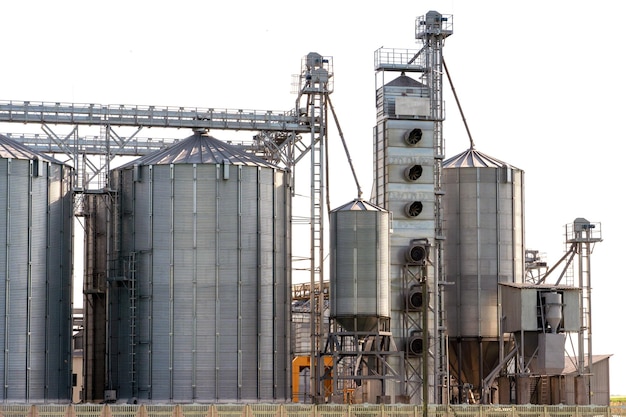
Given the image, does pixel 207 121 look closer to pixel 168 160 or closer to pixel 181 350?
pixel 168 160

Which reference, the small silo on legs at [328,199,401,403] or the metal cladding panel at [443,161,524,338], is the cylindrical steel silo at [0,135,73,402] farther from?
the metal cladding panel at [443,161,524,338]

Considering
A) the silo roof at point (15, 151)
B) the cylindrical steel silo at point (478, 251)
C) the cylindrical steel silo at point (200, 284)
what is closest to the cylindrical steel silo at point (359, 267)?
the cylindrical steel silo at point (200, 284)

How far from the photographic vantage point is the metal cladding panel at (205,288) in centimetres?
9138

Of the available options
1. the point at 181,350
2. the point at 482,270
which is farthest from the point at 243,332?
the point at 482,270

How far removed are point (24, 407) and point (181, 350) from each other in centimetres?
1335

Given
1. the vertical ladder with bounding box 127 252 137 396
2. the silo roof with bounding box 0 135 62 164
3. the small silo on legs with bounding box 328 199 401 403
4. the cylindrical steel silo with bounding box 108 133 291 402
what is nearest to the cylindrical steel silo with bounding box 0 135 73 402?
the silo roof with bounding box 0 135 62 164

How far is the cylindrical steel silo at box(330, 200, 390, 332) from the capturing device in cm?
9219

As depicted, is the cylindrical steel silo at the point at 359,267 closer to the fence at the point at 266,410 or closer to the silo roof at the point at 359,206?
the silo roof at the point at 359,206

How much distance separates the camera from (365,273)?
9256cm

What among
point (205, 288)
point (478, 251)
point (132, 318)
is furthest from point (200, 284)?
point (478, 251)

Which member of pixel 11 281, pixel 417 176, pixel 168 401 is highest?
pixel 417 176

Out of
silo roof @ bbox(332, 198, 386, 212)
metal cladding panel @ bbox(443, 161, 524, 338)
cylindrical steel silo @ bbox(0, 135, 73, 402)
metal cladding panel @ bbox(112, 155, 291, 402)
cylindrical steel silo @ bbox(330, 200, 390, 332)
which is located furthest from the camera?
metal cladding panel @ bbox(443, 161, 524, 338)

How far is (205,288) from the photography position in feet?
302

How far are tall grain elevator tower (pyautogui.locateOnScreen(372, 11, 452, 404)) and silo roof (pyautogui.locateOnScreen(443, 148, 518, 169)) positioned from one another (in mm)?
6199
